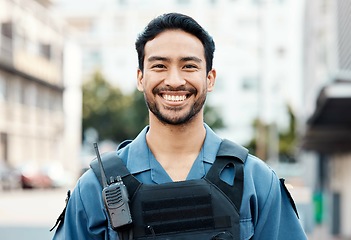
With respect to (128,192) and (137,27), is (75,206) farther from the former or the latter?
(137,27)

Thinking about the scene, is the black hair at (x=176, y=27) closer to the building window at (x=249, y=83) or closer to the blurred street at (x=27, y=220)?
the blurred street at (x=27, y=220)

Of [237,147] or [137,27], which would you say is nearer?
[237,147]

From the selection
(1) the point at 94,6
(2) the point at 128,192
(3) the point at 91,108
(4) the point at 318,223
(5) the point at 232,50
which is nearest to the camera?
(2) the point at 128,192

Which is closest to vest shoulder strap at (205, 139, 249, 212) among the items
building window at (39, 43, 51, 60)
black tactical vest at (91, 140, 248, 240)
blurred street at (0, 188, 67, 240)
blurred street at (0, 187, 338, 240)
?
black tactical vest at (91, 140, 248, 240)

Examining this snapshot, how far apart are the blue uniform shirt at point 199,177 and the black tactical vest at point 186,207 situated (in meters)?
0.04

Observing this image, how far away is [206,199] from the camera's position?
2824 millimetres

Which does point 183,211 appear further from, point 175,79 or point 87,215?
point 175,79

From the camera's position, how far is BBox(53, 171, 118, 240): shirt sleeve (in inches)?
111

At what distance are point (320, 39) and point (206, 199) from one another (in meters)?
28.6

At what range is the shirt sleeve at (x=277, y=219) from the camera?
9.41ft

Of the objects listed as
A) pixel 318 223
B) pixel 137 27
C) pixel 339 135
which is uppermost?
pixel 137 27

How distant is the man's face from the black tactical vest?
24 centimetres

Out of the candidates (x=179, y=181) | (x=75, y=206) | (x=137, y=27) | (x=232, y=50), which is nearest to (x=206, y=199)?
(x=179, y=181)

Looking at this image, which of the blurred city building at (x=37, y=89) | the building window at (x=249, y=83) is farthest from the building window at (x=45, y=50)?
the building window at (x=249, y=83)
